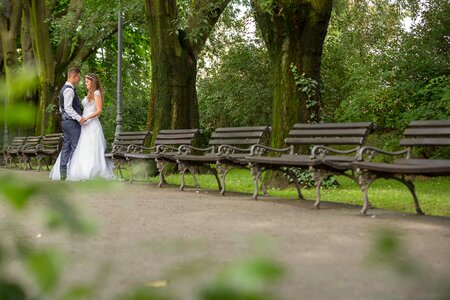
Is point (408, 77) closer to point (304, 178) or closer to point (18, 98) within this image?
point (304, 178)

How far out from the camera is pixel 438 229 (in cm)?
752

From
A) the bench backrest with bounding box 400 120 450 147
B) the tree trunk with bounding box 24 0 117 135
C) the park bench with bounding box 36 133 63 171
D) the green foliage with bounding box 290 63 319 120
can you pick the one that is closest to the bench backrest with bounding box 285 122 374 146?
the bench backrest with bounding box 400 120 450 147

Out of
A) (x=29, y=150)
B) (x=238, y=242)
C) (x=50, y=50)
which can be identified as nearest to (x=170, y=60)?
(x=29, y=150)

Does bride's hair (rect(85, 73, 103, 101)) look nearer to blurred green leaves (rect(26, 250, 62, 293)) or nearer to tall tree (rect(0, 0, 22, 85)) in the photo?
blurred green leaves (rect(26, 250, 62, 293))

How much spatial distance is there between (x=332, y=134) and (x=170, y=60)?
8.19 metres

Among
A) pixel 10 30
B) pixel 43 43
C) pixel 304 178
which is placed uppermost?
pixel 10 30

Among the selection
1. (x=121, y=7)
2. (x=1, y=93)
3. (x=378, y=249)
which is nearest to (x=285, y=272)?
(x=378, y=249)

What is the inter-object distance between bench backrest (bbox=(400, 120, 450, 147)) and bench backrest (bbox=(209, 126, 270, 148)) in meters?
3.60

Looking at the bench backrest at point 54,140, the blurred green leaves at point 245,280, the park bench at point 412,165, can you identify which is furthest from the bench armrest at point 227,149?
the blurred green leaves at point 245,280

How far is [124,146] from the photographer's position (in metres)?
16.8

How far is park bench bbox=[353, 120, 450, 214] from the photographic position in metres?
7.80

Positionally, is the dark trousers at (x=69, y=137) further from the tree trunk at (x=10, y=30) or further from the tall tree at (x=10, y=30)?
the tall tree at (x=10, y=30)

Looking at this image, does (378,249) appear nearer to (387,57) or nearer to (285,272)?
(285,272)

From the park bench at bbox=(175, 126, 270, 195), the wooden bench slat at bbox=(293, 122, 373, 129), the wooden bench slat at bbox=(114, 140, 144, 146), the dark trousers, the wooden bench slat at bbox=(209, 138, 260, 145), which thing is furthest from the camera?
the wooden bench slat at bbox=(114, 140, 144, 146)
